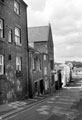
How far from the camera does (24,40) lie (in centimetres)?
2386

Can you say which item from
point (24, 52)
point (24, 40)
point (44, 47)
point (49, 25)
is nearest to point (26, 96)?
point (24, 52)

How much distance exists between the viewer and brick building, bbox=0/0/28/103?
18.1 m

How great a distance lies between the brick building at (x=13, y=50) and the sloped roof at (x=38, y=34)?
1571cm

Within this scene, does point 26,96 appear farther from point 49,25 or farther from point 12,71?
point 49,25

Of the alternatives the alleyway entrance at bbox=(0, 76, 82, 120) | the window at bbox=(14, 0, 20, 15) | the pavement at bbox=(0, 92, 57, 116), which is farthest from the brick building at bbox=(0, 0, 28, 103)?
the alleyway entrance at bbox=(0, 76, 82, 120)

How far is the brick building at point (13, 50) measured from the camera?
Answer: 18.1 meters

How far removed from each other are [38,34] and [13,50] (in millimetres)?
21217

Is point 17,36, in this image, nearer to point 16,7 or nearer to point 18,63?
point 18,63

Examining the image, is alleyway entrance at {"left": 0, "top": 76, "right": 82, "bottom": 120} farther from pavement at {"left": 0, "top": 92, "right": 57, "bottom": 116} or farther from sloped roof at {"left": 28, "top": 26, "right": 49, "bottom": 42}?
sloped roof at {"left": 28, "top": 26, "right": 49, "bottom": 42}

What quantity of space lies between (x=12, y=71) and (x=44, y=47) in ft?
65.8

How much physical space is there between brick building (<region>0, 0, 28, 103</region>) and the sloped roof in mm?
15708

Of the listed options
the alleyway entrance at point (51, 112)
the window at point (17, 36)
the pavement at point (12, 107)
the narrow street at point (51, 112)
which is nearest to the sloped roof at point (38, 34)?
the window at point (17, 36)

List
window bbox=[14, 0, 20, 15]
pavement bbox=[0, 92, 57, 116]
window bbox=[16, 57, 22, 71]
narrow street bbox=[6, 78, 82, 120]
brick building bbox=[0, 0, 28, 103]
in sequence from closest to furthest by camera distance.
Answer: narrow street bbox=[6, 78, 82, 120] → pavement bbox=[0, 92, 57, 116] → brick building bbox=[0, 0, 28, 103] → window bbox=[14, 0, 20, 15] → window bbox=[16, 57, 22, 71]

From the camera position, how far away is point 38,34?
135 ft
